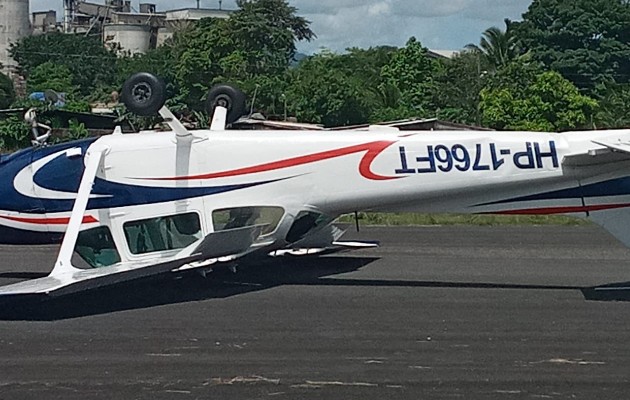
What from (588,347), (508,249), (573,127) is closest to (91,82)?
(573,127)

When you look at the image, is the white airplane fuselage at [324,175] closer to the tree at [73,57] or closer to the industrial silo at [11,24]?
the tree at [73,57]

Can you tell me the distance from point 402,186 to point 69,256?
13.5 feet

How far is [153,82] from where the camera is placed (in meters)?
14.3

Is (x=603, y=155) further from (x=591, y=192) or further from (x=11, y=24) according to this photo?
(x=11, y=24)

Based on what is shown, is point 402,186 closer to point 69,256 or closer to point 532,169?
point 532,169

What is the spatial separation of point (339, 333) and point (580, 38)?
8276cm

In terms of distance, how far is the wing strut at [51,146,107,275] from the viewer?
497 inches

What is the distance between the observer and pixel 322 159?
14039 mm

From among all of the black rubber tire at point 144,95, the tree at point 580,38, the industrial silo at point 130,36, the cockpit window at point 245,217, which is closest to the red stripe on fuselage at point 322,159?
the cockpit window at point 245,217

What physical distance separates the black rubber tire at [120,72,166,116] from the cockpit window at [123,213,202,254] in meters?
1.42

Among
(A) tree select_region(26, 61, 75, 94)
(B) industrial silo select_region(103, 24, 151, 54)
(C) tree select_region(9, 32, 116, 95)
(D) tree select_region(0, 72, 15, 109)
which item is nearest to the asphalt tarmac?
(D) tree select_region(0, 72, 15, 109)

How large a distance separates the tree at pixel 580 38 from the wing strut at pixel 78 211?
7563 centimetres

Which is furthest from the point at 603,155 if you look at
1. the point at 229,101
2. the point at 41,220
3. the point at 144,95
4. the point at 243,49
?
the point at 243,49

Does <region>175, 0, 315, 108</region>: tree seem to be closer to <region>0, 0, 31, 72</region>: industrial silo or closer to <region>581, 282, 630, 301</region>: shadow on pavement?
<region>0, 0, 31, 72</region>: industrial silo
